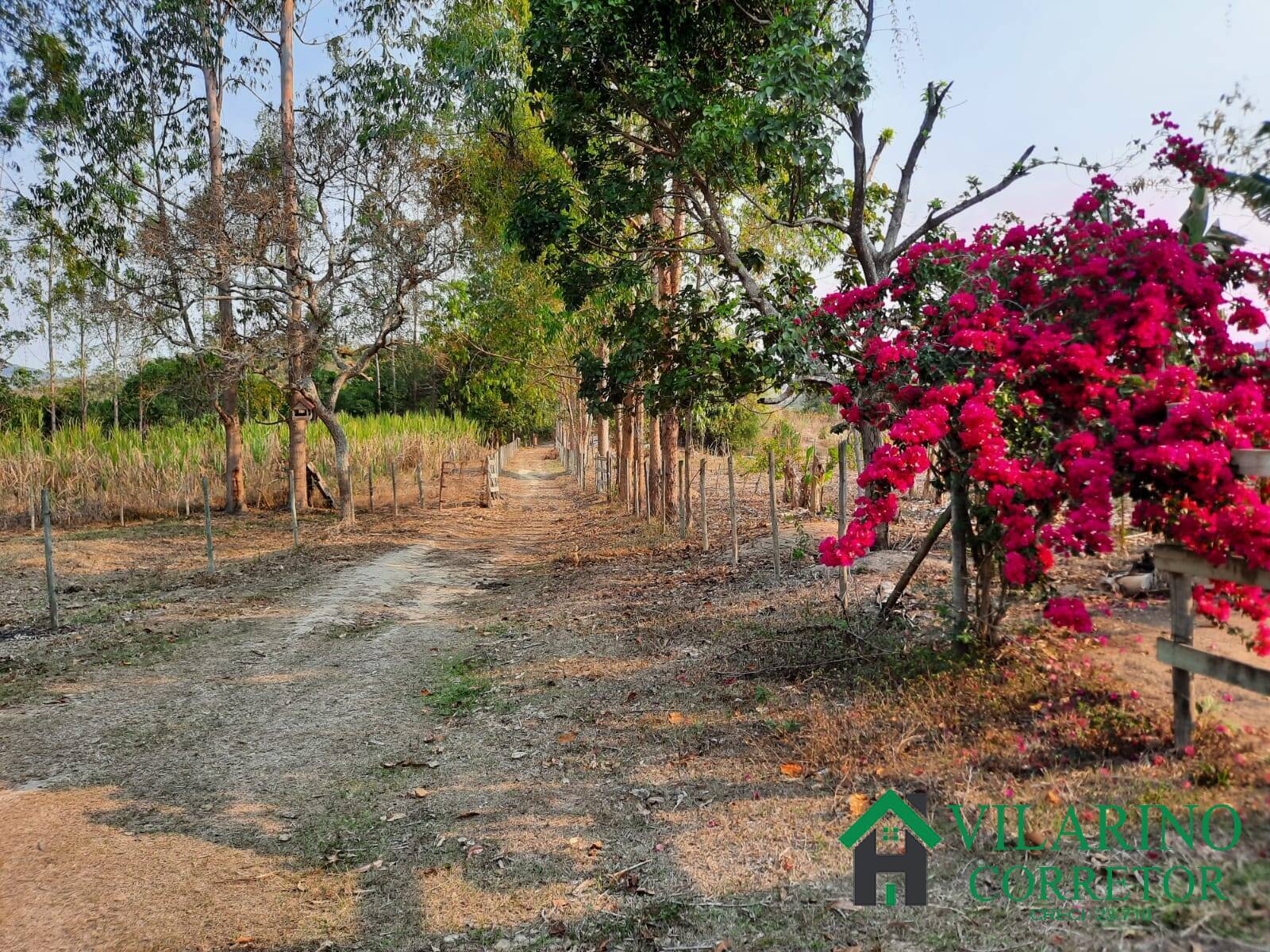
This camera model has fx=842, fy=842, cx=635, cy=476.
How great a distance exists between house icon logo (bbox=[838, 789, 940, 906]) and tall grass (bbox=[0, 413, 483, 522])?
17882mm

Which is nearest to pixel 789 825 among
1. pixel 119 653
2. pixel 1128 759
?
pixel 1128 759

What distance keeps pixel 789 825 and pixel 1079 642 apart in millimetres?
2341

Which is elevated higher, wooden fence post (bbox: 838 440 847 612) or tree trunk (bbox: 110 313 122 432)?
tree trunk (bbox: 110 313 122 432)

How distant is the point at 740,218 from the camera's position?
1479 cm

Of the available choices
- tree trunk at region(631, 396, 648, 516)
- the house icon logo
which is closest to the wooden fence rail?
the house icon logo

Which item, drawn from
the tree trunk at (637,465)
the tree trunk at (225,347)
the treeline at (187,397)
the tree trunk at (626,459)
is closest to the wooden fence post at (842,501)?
the tree trunk at (637,465)

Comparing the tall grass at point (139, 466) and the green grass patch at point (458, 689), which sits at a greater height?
the tall grass at point (139, 466)

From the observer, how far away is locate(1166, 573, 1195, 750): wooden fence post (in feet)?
12.6

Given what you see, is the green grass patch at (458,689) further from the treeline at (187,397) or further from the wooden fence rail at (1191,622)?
the treeline at (187,397)

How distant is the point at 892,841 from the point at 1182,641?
1600 millimetres

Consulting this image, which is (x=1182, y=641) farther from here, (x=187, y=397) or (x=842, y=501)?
(x=187, y=397)

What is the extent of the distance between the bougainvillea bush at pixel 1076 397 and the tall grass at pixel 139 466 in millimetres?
17274

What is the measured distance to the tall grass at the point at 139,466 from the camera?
1839 cm

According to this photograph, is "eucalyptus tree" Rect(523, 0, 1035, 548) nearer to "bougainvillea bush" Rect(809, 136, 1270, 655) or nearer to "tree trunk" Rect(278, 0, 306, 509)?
"bougainvillea bush" Rect(809, 136, 1270, 655)
